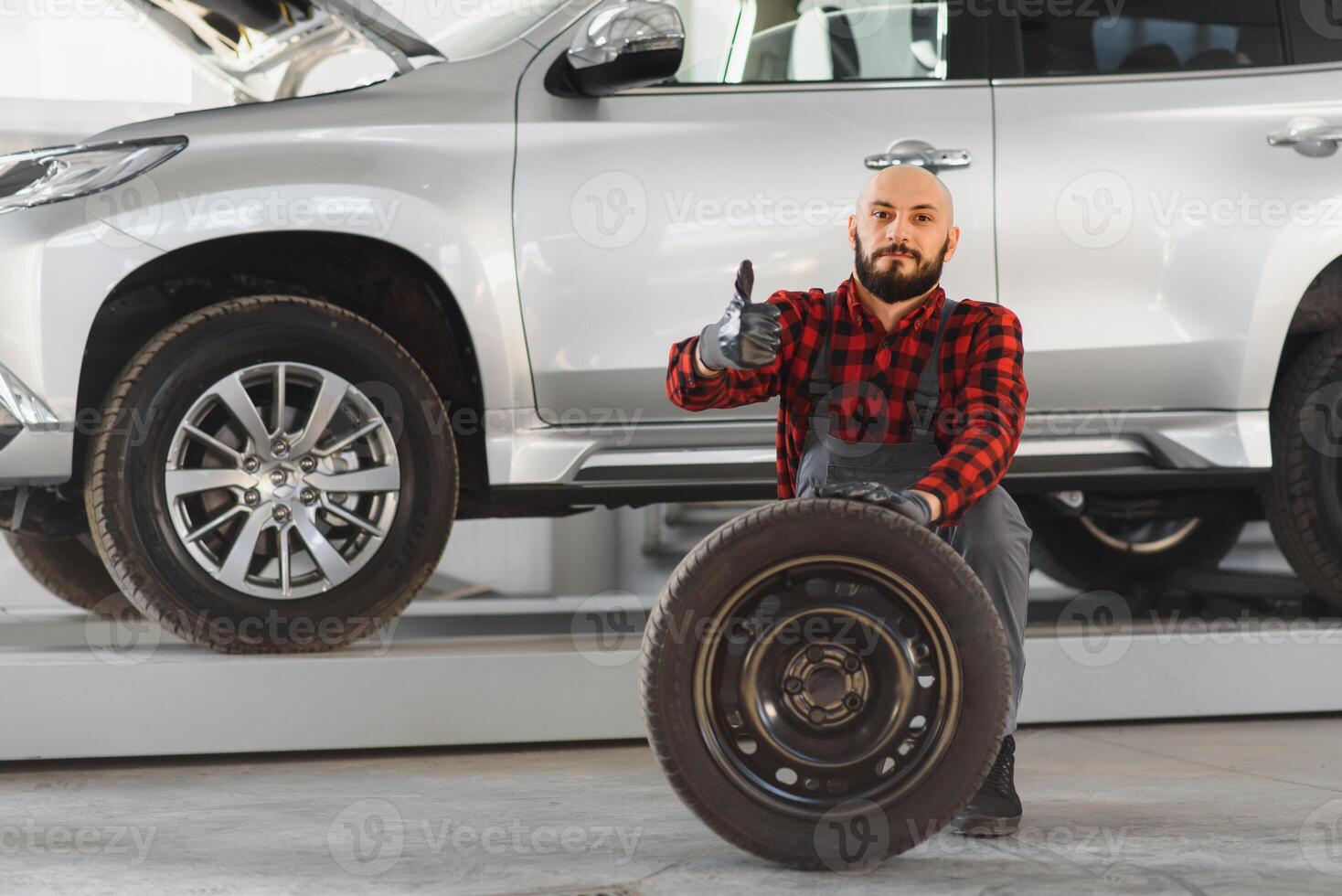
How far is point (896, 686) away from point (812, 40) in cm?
156

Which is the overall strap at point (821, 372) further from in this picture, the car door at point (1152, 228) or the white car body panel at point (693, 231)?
the car door at point (1152, 228)

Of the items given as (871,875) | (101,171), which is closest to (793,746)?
(871,875)

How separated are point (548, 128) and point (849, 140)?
1.97 ft

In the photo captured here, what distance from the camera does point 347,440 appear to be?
2500 millimetres

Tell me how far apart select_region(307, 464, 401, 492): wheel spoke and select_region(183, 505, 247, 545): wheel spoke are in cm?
14

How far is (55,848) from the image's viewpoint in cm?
186

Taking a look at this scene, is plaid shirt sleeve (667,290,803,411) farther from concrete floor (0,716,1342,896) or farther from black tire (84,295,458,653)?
black tire (84,295,458,653)

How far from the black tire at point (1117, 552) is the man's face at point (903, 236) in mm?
2382

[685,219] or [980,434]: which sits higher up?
[685,219]

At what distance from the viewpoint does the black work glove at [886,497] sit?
5.55 feet

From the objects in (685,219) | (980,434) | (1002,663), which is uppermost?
(685,219)

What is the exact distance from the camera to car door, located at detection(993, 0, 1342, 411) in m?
2.68

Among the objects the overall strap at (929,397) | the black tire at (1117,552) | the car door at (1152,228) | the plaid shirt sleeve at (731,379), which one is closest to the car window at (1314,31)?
the car door at (1152,228)

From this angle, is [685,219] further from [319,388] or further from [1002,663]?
[1002,663]
